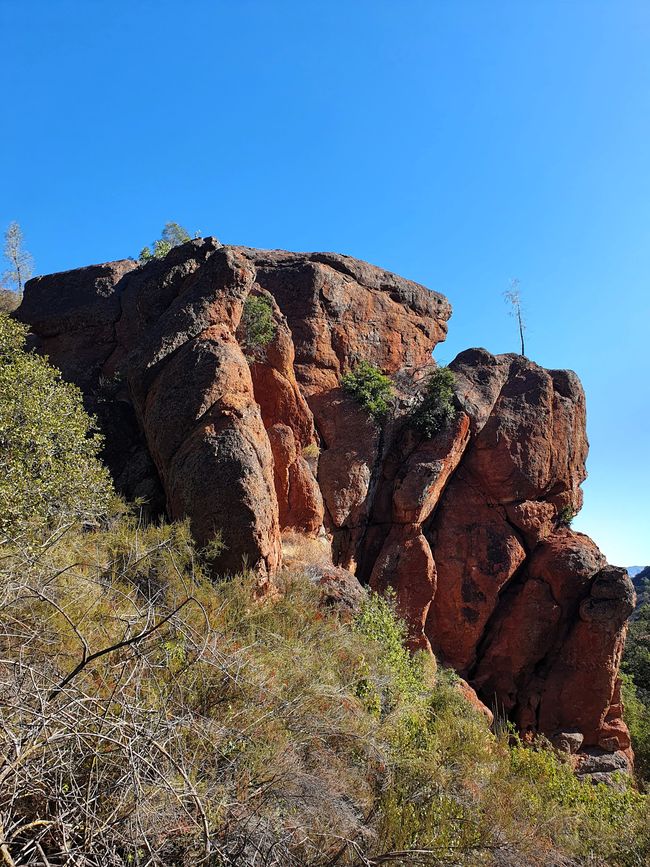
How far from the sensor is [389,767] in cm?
604

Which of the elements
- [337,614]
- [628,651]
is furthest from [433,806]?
[628,651]

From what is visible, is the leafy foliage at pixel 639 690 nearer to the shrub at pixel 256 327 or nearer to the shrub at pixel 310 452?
the shrub at pixel 310 452

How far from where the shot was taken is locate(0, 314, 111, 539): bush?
8297mm

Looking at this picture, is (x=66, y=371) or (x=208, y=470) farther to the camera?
(x=66, y=371)

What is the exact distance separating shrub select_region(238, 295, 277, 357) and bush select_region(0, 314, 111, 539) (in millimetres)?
4650

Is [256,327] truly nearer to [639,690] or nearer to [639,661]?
[639,690]

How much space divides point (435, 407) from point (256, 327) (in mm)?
6121

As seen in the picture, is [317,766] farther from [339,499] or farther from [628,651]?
[628,651]

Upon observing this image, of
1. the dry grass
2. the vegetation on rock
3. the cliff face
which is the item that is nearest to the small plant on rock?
the cliff face

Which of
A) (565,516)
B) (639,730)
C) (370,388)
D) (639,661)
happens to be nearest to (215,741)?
(370,388)

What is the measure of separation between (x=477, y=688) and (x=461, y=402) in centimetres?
851

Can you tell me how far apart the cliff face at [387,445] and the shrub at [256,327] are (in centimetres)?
16

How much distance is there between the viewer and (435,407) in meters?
17.1

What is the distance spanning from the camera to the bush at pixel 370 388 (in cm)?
1672
